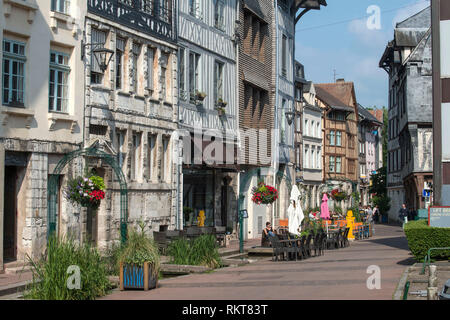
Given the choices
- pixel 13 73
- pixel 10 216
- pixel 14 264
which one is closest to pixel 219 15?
pixel 13 73

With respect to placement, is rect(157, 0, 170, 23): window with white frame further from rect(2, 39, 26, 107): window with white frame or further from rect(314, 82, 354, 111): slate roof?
rect(314, 82, 354, 111): slate roof

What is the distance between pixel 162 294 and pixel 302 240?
986cm

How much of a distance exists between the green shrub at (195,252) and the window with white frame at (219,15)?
13.1 meters

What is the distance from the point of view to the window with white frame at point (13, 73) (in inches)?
711

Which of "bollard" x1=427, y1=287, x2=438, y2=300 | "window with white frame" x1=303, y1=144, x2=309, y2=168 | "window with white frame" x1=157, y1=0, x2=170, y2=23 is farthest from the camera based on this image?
"window with white frame" x1=303, y1=144, x2=309, y2=168

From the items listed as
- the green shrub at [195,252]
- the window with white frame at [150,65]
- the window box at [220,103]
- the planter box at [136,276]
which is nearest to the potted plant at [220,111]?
the window box at [220,103]

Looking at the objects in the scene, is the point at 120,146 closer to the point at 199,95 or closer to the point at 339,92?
the point at 199,95

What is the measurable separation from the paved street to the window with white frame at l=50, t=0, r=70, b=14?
803cm

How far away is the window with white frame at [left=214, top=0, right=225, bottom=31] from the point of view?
30453mm

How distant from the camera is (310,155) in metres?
57.2

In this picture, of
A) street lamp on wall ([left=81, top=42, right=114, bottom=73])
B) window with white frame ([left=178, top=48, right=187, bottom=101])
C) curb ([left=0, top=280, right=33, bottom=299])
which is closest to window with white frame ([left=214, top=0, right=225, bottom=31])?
window with white frame ([left=178, top=48, right=187, bottom=101])

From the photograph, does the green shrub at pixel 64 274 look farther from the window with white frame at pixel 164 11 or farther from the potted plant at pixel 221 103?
the potted plant at pixel 221 103
